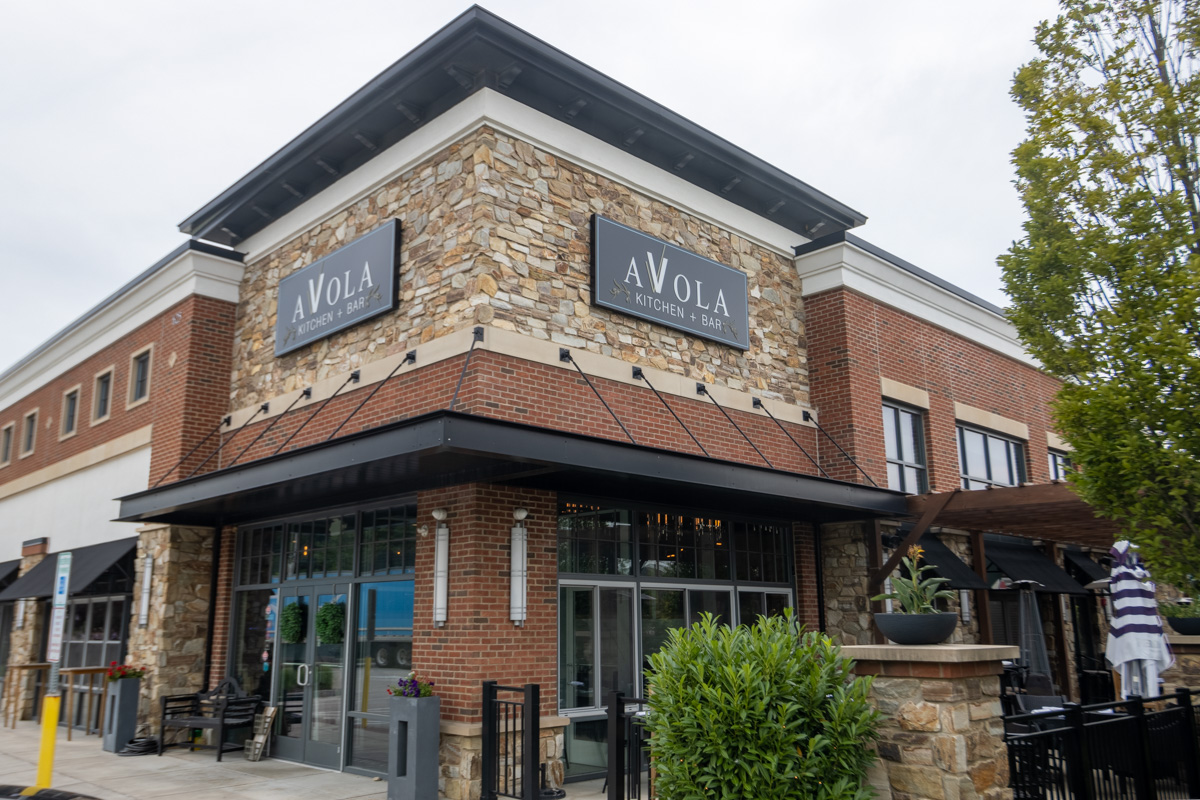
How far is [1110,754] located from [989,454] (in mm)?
10946

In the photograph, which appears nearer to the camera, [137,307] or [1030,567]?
[1030,567]

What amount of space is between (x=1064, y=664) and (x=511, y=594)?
1196cm

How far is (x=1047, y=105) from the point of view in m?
8.98

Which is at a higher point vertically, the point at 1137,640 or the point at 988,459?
the point at 988,459

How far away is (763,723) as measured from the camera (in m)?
5.94

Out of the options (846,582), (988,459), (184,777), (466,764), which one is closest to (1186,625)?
(846,582)

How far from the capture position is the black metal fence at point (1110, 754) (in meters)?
6.40

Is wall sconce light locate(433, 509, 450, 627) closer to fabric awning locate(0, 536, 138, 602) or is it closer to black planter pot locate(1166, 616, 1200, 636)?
fabric awning locate(0, 536, 138, 602)

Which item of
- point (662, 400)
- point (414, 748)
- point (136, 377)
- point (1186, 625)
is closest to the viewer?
point (414, 748)

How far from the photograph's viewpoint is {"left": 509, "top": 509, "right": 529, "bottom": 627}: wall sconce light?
9.61m

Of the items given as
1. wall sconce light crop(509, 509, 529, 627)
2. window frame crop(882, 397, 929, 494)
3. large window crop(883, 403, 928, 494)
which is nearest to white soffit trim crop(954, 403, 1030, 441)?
window frame crop(882, 397, 929, 494)

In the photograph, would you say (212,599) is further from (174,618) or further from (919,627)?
(919,627)

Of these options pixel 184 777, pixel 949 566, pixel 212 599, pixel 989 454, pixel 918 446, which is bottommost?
pixel 184 777

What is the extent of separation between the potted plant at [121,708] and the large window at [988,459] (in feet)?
45.4
